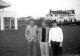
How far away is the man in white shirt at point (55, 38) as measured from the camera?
410 centimetres

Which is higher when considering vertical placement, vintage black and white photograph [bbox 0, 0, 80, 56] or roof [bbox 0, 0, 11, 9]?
roof [bbox 0, 0, 11, 9]

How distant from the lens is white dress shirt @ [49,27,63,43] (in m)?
4.12

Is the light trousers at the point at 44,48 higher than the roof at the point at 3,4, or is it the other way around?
the roof at the point at 3,4

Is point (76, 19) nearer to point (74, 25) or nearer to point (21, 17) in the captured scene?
point (74, 25)

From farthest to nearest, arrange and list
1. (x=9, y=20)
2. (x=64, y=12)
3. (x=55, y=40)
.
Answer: (x=9, y=20)
(x=64, y=12)
(x=55, y=40)

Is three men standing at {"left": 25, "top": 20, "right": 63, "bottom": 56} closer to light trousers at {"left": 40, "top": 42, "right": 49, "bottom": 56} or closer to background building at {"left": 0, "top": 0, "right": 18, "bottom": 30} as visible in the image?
light trousers at {"left": 40, "top": 42, "right": 49, "bottom": 56}

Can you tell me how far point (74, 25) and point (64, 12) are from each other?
0.46 meters

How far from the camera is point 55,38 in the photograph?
413 centimetres

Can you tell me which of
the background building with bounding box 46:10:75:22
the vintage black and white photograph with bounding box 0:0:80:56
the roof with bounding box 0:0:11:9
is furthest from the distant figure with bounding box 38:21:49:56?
the roof with bounding box 0:0:11:9

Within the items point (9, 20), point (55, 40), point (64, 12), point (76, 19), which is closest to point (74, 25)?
point (76, 19)

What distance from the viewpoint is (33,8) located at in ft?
14.9

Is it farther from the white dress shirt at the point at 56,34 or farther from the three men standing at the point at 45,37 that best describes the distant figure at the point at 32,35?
the white dress shirt at the point at 56,34

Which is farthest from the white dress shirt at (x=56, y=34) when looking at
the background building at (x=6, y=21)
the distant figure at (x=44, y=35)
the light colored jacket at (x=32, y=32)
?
the background building at (x=6, y=21)

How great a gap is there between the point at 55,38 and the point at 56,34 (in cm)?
10
